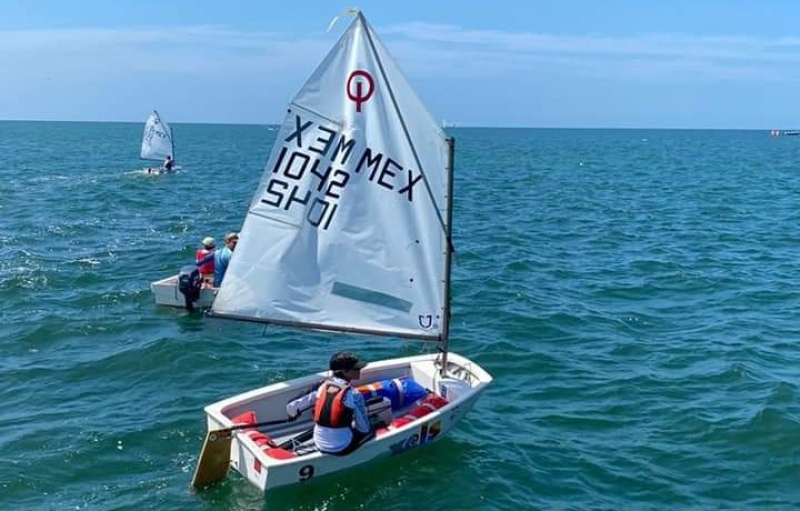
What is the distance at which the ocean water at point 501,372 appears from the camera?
1271cm

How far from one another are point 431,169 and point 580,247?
2113 cm

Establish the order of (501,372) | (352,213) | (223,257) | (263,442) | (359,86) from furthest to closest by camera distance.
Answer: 1. (223,257)
2. (501,372)
3. (352,213)
4. (359,86)
5. (263,442)

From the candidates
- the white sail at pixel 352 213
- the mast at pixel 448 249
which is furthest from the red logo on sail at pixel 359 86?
the mast at pixel 448 249

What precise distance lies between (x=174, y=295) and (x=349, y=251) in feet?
34.7

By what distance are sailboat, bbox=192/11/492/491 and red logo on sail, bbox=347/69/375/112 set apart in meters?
0.02

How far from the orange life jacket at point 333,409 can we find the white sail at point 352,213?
7.10ft

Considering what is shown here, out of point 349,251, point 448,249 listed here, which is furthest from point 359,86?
point 448,249

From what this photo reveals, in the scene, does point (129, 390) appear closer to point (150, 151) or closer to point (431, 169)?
point (431, 169)

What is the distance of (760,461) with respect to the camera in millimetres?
13805

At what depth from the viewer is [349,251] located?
44.3 feet

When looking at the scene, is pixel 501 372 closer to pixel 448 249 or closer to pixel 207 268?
pixel 448 249


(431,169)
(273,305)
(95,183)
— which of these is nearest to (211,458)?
(273,305)

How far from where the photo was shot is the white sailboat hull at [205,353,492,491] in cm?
1167

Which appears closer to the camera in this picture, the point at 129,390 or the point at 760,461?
the point at 760,461
